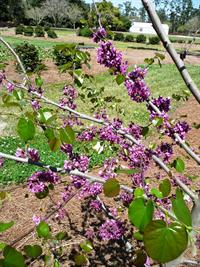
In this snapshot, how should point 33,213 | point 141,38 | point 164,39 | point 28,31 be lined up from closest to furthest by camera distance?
1. point 164,39
2. point 33,213
3. point 28,31
4. point 141,38

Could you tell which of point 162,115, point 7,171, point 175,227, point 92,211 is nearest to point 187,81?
point 162,115

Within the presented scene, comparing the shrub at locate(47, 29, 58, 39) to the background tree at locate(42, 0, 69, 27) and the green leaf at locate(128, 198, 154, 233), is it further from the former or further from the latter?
the green leaf at locate(128, 198, 154, 233)

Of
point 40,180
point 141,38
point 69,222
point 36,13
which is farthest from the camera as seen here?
point 36,13

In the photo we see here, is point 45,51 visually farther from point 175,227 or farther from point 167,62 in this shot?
point 175,227

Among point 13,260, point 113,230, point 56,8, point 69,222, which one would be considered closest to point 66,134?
point 13,260

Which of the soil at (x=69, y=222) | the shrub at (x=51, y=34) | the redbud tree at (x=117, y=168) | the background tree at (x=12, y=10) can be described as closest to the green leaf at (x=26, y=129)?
the redbud tree at (x=117, y=168)

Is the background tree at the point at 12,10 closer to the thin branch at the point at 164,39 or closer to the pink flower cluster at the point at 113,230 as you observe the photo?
the pink flower cluster at the point at 113,230

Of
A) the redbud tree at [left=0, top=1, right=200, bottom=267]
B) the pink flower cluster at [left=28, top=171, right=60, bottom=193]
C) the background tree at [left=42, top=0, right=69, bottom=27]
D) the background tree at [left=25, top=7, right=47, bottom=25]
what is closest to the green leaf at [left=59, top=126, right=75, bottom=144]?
the redbud tree at [left=0, top=1, right=200, bottom=267]

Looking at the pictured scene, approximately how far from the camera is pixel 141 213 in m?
0.90

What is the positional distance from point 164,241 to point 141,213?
0.12 m

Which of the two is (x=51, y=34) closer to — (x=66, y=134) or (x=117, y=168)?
(x=117, y=168)

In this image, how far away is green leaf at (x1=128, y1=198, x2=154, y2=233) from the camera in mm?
881

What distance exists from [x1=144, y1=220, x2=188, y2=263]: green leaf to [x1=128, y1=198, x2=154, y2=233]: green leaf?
0.14ft

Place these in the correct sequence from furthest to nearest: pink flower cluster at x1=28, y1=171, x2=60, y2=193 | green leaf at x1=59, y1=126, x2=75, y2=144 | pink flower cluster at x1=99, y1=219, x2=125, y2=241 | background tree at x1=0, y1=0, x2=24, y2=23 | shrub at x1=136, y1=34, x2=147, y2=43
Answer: background tree at x1=0, y1=0, x2=24, y2=23
shrub at x1=136, y1=34, x2=147, y2=43
pink flower cluster at x1=99, y1=219, x2=125, y2=241
pink flower cluster at x1=28, y1=171, x2=60, y2=193
green leaf at x1=59, y1=126, x2=75, y2=144
